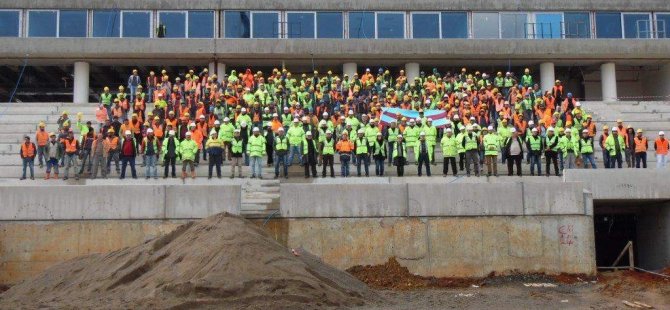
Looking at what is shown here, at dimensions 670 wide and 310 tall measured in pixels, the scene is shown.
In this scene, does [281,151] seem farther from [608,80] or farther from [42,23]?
[608,80]

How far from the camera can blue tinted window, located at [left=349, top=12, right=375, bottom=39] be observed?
40.1m

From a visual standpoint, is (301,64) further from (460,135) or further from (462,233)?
(462,233)

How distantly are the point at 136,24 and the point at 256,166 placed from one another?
61.8 ft

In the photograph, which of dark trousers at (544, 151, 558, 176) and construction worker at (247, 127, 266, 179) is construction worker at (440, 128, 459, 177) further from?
construction worker at (247, 127, 266, 179)

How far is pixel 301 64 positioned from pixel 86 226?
2146 cm

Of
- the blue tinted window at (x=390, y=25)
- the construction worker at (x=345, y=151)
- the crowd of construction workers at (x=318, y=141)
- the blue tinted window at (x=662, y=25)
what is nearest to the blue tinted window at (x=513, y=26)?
the blue tinted window at (x=390, y=25)

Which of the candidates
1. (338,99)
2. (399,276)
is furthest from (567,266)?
(338,99)

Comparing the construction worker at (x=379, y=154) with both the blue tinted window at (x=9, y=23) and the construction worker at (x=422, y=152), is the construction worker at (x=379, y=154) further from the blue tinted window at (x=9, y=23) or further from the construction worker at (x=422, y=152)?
the blue tinted window at (x=9, y=23)

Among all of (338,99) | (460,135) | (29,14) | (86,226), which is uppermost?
(29,14)

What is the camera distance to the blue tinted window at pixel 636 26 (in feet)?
134

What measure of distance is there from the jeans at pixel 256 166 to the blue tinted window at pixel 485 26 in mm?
20043

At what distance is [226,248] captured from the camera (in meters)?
16.6

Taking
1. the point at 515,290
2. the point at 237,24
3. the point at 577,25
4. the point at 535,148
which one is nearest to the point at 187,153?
the point at 515,290

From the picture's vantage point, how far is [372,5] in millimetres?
40344
